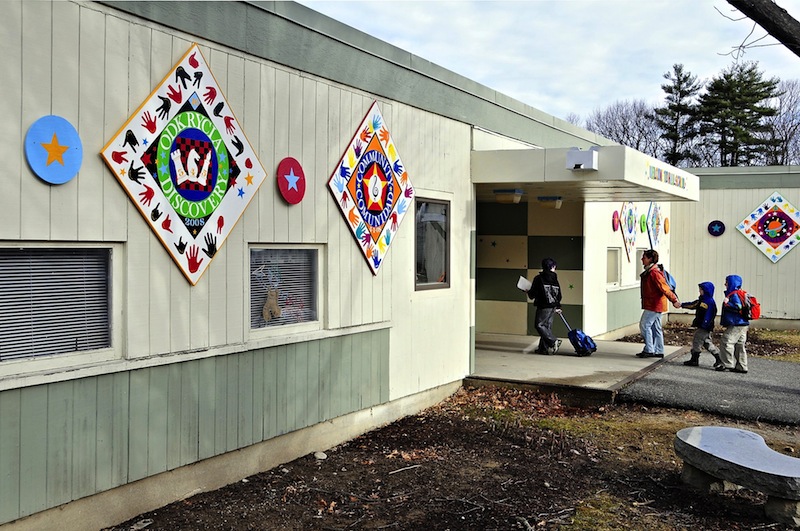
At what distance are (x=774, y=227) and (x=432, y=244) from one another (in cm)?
1315

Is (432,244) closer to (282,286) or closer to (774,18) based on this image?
(282,286)

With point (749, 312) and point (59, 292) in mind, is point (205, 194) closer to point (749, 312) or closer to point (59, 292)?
point (59, 292)

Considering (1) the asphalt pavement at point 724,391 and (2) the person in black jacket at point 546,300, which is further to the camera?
(2) the person in black jacket at point 546,300

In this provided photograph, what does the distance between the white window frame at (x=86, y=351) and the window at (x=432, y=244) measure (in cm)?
445

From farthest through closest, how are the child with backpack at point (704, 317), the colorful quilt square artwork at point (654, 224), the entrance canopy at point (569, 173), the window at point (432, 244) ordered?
the colorful quilt square artwork at point (654, 224)
the child with backpack at point (704, 317)
the entrance canopy at point (569, 173)
the window at point (432, 244)

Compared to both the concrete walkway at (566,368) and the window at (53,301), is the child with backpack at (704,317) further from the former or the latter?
the window at (53,301)

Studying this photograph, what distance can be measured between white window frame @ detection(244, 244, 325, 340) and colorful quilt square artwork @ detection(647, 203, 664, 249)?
13.1m

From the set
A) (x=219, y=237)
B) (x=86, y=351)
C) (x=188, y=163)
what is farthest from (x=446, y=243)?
(x=86, y=351)

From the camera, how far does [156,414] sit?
5.77 meters

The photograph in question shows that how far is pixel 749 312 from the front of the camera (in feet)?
35.9

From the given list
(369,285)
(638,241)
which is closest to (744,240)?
(638,241)

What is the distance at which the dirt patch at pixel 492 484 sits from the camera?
581cm

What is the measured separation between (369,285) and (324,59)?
2406mm

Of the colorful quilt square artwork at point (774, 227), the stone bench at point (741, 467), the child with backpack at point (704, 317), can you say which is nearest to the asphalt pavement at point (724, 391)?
the child with backpack at point (704, 317)
